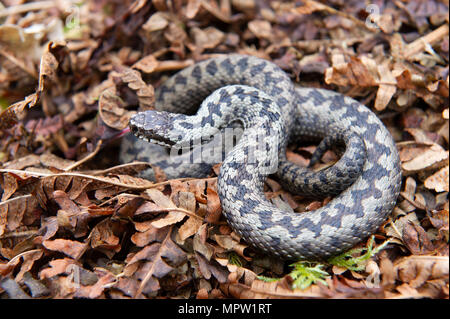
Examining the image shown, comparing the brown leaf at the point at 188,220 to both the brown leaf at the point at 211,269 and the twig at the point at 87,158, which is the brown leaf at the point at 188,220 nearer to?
the brown leaf at the point at 211,269

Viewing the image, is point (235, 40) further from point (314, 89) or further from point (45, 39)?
point (45, 39)

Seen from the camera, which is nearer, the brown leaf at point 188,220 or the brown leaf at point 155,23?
the brown leaf at point 188,220

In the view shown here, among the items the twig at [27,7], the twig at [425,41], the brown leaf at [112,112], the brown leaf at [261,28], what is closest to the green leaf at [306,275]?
the brown leaf at [112,112]

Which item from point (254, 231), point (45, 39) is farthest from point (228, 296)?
point (45, 39)

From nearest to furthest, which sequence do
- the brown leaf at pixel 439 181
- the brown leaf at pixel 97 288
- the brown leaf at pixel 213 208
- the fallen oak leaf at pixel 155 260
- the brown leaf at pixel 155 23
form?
the brown leaf at pixel 97 288 → the fallen oak leaf at pixel 155 260 → the brown leaf at pixel 213 208 → the brown leaf at pixel 439 181 → the brown leaf at pixel 155 23

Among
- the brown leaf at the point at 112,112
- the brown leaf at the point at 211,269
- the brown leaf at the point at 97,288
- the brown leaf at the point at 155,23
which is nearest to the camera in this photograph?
the brown leaf at the point at 97,288

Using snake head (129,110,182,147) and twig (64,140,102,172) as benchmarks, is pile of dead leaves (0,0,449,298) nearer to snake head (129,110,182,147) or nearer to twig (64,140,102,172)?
twig (64,140,102,172)
